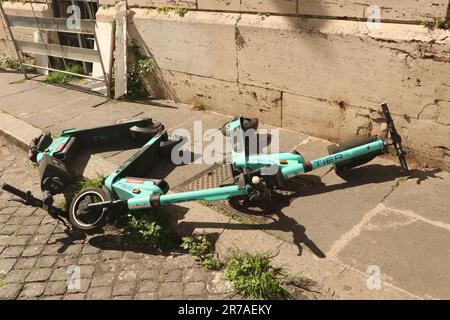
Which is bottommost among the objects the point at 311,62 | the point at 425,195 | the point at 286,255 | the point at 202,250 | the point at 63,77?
the point at 202,250

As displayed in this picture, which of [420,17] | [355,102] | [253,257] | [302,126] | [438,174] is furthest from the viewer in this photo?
[302,126]

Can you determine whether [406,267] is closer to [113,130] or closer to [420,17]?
[420,17]

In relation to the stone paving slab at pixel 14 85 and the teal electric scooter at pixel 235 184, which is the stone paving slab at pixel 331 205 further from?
the stone paving slab at pixel 14 85

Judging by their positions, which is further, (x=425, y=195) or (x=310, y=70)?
(x=310, y=70)

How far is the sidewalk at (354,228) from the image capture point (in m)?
2.97

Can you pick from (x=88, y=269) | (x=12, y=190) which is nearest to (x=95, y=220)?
(x=88, y=269)

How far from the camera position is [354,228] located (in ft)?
11.5

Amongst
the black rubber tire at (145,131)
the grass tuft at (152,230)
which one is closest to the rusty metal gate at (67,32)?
the black rubber tire at (145,131)

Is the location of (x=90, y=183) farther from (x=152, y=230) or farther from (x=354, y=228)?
(x=354, y=228)

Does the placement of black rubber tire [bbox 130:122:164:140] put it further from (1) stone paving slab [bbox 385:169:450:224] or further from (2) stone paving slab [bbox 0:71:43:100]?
(2) stone paving slab [bbox 0:71:43:100]

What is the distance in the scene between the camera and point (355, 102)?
4566 millimetres

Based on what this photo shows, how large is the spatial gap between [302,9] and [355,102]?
47.4 inches

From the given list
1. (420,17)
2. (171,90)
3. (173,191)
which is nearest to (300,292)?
(173,191)

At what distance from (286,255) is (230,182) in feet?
3.91
